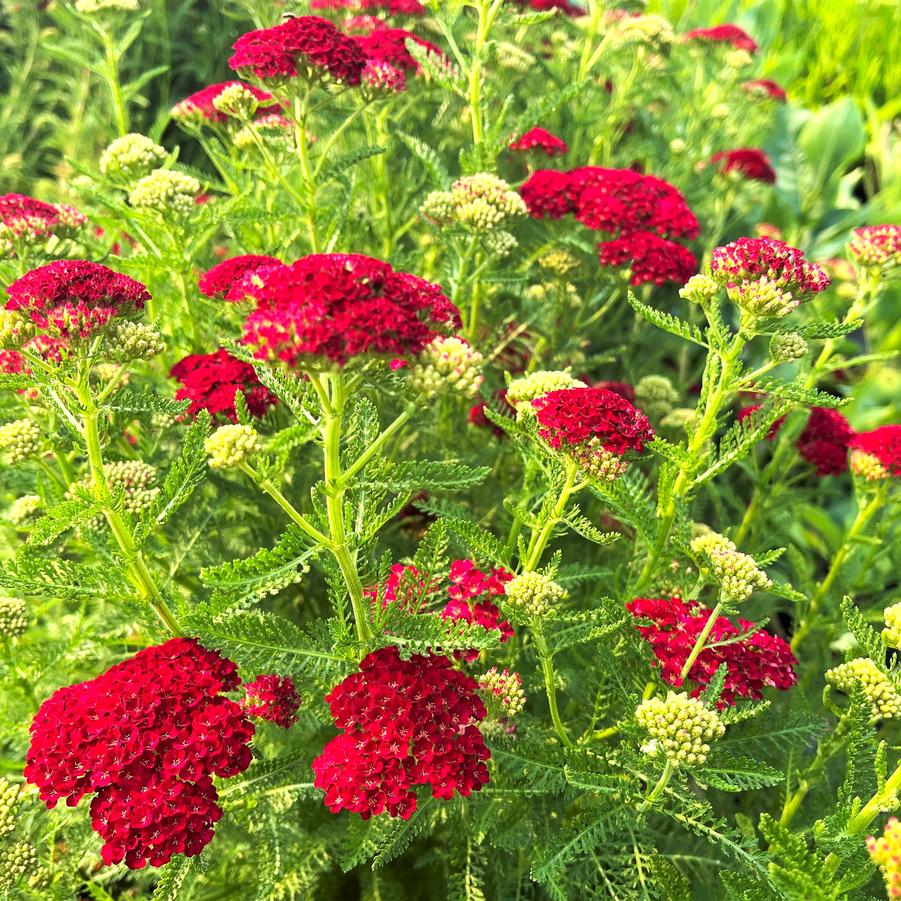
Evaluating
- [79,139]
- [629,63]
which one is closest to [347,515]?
[629,63]

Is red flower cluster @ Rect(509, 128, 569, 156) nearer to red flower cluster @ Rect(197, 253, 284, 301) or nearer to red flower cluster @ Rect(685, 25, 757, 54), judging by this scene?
red flower cluster @ Rect(197, 253, 284, 301)

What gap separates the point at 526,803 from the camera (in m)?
1.92

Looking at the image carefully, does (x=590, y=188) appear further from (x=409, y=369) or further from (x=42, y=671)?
(x=42, y=671)

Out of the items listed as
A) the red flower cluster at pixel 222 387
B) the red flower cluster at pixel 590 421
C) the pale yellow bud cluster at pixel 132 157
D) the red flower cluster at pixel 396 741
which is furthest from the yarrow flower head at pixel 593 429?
the pale yellow bud cluster at pixel 132 157

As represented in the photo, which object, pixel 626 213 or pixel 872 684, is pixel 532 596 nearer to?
pixel 872 684

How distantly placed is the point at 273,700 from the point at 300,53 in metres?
1.70

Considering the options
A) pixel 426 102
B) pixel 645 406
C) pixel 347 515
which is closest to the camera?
pixel 347 515

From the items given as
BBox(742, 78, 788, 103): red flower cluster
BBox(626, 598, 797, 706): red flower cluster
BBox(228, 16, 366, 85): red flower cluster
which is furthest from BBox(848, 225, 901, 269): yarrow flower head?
BBox(742, 78, 788, 103): red flower cluster

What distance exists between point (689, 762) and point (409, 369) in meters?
0.93

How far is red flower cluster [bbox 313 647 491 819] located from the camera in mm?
1492

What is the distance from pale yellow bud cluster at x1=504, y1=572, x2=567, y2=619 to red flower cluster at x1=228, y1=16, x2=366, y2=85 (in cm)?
151

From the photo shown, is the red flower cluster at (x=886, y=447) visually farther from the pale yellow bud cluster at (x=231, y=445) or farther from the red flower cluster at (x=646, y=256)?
the pale yellow bud cluster at (x=231, y=445)

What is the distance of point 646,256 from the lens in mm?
2586

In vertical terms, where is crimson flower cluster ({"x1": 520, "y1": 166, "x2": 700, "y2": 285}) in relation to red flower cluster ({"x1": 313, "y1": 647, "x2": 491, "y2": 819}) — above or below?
above
